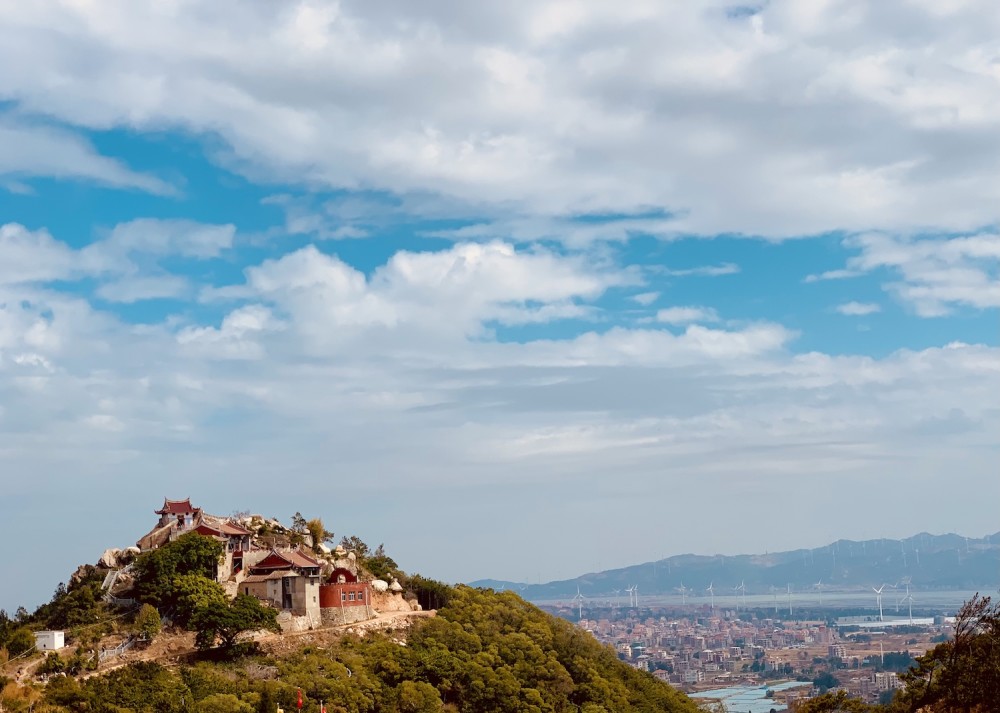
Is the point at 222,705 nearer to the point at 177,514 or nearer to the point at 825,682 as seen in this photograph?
the point at 177,514

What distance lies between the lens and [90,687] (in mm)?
47000

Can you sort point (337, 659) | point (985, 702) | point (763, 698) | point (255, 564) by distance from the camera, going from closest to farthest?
point (985, 702), point (337, 659), point (255, 564), point (763, 698)

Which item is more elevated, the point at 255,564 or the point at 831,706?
the point at 255,564

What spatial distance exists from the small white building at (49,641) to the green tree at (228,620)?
19.6ft

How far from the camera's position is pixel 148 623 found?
53750 millimetres

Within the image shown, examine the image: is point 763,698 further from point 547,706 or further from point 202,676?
point 202,676

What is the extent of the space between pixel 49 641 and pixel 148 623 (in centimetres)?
441

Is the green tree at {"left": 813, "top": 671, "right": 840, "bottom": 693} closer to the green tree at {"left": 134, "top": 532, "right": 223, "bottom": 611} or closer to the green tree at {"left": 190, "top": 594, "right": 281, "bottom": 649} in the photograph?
the green tree at {"left": 190, "top": 594, "right": 281, "bottom": 649}

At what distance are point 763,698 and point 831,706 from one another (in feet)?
418

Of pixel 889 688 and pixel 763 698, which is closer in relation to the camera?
pixel 889 688

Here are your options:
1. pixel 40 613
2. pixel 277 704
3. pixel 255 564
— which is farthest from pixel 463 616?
pixel 40 613

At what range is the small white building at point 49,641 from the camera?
51844 mm

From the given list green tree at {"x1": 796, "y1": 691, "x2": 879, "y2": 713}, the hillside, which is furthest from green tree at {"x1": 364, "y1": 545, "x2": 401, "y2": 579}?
→ green tree at {"x1": 796, "y1": 691, "x2": 879, "y2": 713}

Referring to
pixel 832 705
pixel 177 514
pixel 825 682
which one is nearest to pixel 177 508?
pixel 177 514
